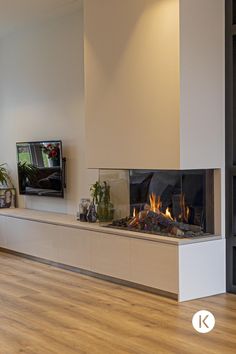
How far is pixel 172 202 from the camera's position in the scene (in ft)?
15.7

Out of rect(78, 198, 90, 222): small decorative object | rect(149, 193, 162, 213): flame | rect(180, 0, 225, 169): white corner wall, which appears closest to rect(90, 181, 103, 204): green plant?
rect(78, 198, 90, 222): small decorative object

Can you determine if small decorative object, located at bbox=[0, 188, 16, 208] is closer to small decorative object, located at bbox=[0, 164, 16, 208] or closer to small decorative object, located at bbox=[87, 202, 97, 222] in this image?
small decorative object, located at bbox=[0, 164, 16, 208]

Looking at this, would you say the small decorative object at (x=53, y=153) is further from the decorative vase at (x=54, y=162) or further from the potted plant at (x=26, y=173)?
the potted plant at (x=26, y=173)

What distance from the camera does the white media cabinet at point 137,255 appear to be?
4.55 m

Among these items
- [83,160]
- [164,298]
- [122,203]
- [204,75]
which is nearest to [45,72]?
[83,160]

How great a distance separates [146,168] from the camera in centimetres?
481

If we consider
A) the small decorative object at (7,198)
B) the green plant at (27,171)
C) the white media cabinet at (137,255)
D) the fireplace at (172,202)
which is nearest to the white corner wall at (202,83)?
the fireplace at (172,202)

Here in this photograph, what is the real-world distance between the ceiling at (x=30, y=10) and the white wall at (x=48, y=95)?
0.16 m

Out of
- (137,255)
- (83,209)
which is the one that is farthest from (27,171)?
(137,255)

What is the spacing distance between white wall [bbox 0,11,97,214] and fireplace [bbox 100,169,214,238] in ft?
4.06

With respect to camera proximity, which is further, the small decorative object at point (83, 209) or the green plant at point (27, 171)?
the green plant at point (27, 171)

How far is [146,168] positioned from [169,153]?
347 millimetres
